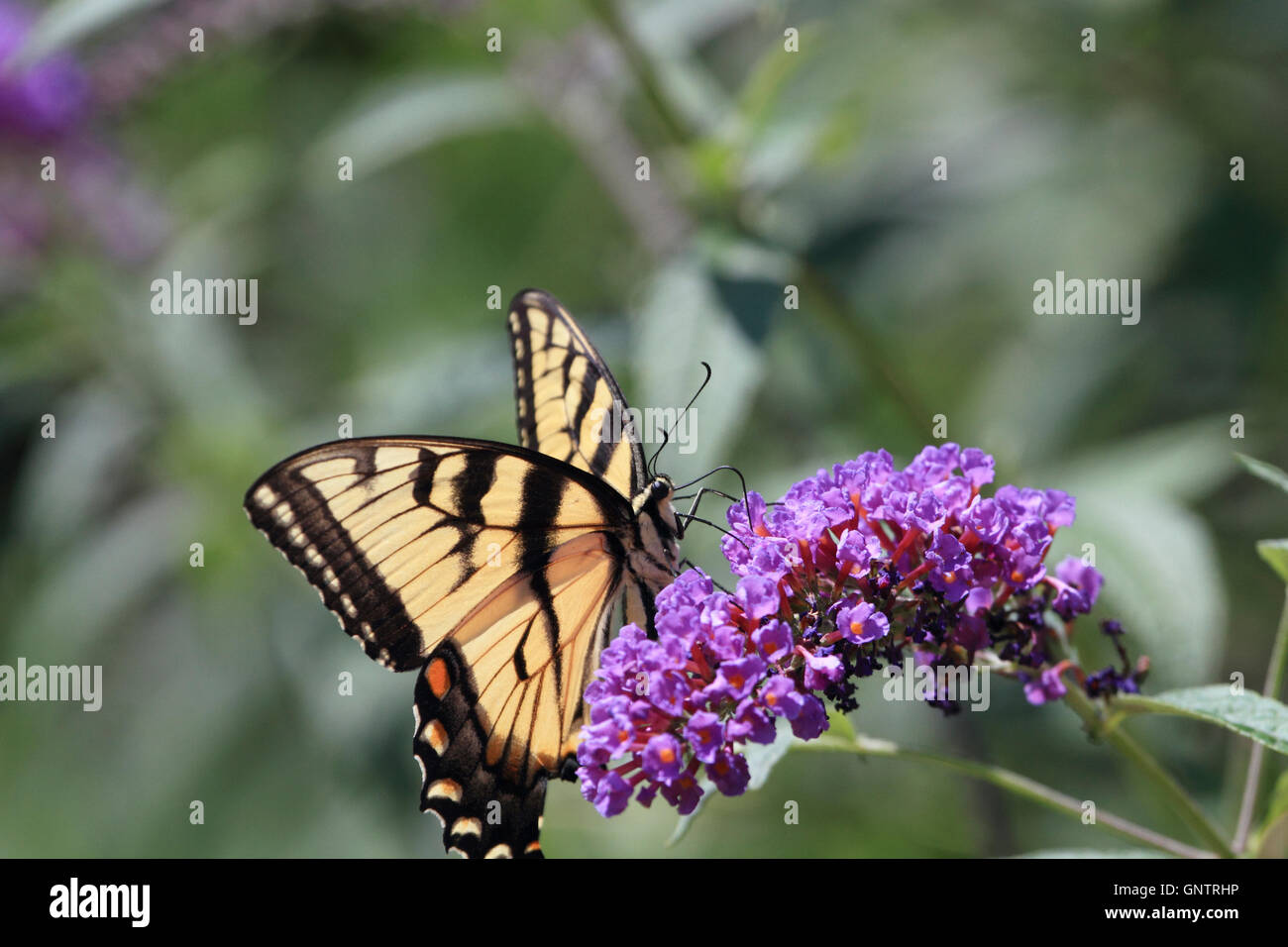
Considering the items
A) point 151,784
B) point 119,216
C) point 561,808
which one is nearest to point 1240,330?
point 561,808

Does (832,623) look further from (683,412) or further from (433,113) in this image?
(433,113)

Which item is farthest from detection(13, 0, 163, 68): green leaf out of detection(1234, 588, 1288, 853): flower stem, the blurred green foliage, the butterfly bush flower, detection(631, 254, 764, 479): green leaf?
detection(1234, 588, 1288, 853): flower stem

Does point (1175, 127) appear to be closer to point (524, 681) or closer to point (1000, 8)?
point (1000, 8)

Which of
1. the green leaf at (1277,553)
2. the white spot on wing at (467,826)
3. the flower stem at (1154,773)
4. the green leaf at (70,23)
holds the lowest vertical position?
the white spot on wing at (467,826)

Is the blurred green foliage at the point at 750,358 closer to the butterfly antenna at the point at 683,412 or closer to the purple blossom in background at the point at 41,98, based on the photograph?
the butterfly antenna at the point at 683,412

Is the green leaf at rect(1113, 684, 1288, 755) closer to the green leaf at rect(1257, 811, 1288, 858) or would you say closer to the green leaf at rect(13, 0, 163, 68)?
the green leaf at rect(1257, 811, 1288, 858)
